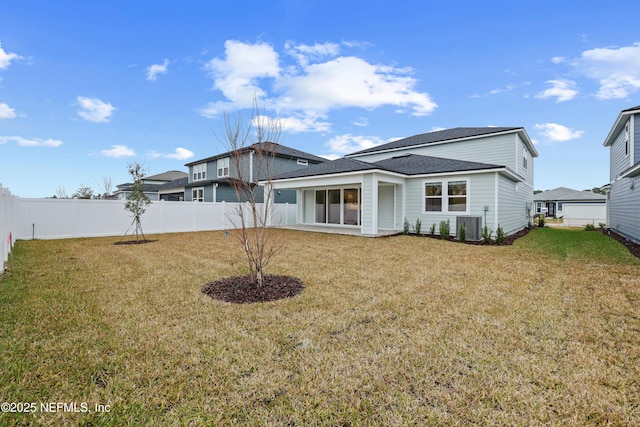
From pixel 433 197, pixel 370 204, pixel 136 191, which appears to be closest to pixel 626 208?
pixel 433 197

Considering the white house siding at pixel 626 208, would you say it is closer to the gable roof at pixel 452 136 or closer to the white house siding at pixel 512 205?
the white house siding at pixel 512 205

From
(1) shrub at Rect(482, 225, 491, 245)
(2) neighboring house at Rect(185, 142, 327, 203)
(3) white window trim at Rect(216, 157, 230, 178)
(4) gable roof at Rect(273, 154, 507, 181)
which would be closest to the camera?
(1) shrub at Rect(482, 225, 491, 245)

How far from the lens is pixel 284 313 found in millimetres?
3807

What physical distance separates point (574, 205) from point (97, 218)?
38.7 metres

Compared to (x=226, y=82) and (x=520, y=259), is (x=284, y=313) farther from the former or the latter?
(x=226, y=82)

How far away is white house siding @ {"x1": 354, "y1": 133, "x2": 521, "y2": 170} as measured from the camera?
47.9ft

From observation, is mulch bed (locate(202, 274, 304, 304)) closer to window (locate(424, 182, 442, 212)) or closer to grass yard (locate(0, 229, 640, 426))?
grass yard (locate(0, 229, 640, 426))

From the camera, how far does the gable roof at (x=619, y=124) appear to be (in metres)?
12.0

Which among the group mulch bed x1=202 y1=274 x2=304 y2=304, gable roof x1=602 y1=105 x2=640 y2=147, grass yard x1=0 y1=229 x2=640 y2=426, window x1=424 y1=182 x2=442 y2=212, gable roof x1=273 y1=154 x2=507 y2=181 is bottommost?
grass yard x1=0 y1=229 x2=640 y2=426

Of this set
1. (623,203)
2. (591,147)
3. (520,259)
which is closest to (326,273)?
(520,259)

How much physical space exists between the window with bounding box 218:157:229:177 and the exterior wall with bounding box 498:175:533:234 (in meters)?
19.2

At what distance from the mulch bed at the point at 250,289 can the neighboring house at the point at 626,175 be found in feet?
38.0

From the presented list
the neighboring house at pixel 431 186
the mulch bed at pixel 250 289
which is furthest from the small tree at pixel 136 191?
the mulch bed at pixel 250 289

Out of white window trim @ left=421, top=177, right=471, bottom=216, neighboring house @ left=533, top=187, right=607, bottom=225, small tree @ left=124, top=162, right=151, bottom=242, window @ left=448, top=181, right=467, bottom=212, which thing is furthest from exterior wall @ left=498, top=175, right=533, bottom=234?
small tree @ left=124, top=162, right=151, bottom=242
